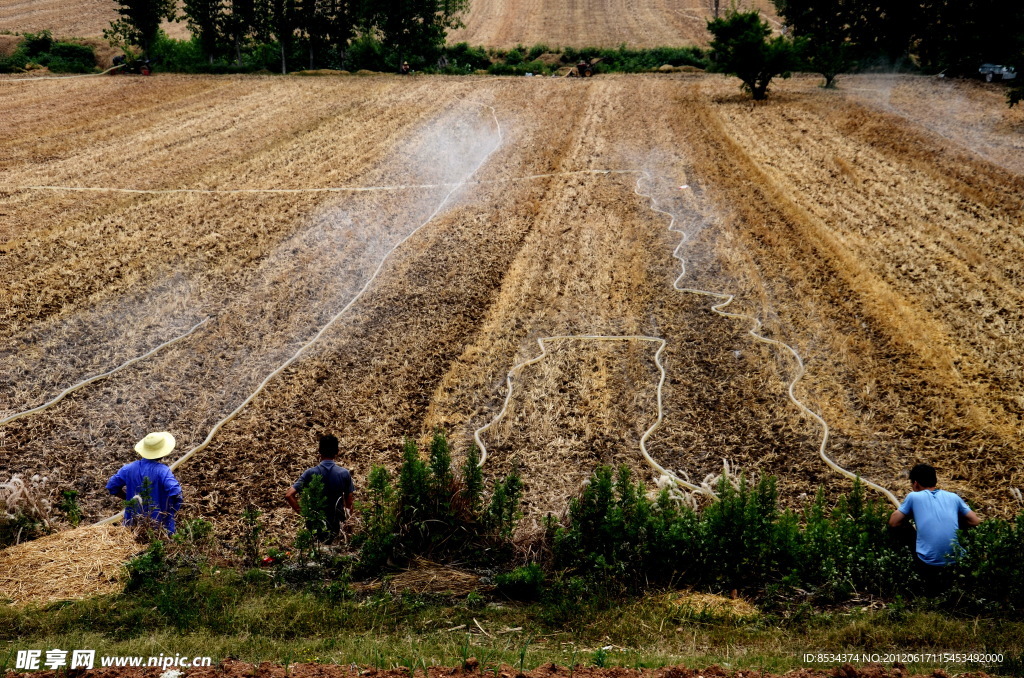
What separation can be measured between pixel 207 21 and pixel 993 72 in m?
29.9

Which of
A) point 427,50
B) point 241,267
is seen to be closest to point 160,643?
point 241,267

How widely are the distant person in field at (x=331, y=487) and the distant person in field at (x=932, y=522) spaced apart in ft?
13.6

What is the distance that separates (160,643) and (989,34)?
95.5 feet

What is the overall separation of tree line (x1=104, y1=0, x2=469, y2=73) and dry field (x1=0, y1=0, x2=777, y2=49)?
4787 millimetres

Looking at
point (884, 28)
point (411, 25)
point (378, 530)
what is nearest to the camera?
point (378, 530)

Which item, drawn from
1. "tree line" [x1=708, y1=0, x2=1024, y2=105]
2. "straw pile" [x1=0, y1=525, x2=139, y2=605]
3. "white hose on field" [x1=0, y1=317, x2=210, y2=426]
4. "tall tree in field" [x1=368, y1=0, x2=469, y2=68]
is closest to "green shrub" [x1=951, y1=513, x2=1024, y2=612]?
"straw pile" [x1=0, y1=525, x2=139, y2=605]

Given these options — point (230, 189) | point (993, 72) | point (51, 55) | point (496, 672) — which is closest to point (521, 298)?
point (496, 672)

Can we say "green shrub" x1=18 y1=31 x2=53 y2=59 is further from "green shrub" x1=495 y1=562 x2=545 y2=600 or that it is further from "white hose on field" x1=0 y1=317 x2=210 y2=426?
"green shrub" x1=495 y1=562 x2=545 y2=600

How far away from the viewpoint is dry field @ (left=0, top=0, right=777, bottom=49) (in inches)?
1528

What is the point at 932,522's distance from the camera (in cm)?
547

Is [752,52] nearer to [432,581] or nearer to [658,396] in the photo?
[658,396]

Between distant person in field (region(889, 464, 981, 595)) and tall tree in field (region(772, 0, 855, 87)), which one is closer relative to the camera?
distant person in field (region(889, 464, 981, 595))

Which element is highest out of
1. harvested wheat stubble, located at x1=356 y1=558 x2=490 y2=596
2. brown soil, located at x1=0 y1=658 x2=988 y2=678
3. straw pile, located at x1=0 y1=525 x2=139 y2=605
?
brown soil, located at x1=0 y1=658 x2=988 y2=678

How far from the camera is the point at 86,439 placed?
7.73 meters
